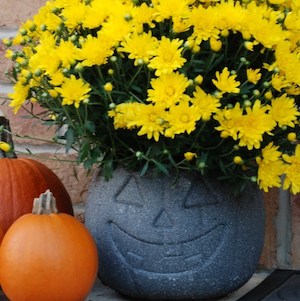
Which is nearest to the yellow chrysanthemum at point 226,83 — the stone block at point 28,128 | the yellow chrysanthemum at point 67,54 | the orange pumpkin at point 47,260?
the yellow chrysanthemum at point 67,54

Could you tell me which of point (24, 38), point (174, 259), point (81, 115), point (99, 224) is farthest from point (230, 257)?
point (24, 38)

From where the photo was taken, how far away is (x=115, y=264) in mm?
1122

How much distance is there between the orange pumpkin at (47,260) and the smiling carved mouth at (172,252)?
63 millimetres

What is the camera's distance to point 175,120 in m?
0.97

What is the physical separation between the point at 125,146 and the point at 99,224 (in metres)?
0.16

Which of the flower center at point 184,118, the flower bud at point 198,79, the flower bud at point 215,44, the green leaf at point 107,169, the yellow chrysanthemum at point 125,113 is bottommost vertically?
the green leaf at point 107,169

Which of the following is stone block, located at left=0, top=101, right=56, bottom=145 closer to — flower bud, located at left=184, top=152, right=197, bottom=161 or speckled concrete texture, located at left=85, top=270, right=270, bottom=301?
speckled concrete texture, located at left=85, top=270, right=270, bottom=301

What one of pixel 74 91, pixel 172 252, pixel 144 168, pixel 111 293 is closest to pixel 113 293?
pixel 111 293

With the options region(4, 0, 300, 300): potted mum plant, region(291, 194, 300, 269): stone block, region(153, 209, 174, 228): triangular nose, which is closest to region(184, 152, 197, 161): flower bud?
region(4, 0, 300, 300): potted mum plant

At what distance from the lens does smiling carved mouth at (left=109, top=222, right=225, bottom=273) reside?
1.08 m

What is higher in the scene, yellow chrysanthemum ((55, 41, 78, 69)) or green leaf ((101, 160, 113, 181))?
yellow chrysanthemum ((55, 41, 78, 69))

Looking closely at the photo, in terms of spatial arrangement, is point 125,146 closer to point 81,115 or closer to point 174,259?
point 81,115

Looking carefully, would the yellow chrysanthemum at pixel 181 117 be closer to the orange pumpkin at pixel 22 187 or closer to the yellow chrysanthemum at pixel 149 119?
the yellow chrysanthemum at pixel 149 119

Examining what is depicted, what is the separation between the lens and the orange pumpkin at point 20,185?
1.22m
